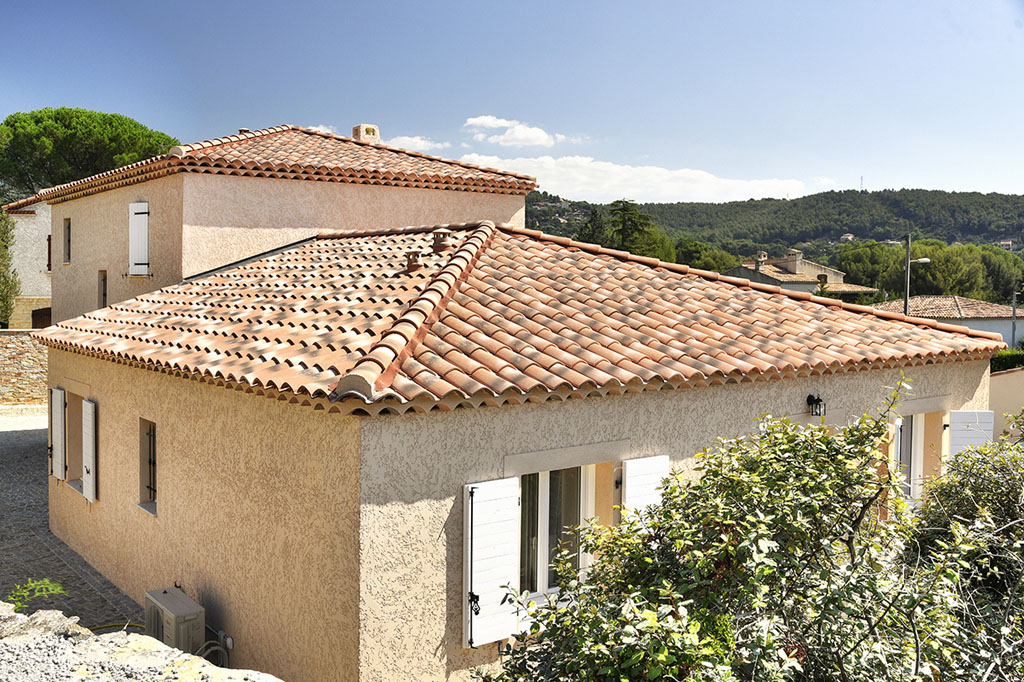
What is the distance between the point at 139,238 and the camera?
1603 centimetres

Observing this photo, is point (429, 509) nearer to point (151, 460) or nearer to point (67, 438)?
point (151, 460)

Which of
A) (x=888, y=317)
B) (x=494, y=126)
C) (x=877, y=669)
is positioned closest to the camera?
(x=877, y=669)

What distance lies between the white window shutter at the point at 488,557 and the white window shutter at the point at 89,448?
300 inches

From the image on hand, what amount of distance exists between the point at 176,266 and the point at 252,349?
281 inches

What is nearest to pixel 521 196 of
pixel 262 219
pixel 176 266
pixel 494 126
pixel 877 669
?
pixel 262 219

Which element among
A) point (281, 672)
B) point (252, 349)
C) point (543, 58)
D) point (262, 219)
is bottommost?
point (281, 672)

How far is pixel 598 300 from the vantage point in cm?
1084

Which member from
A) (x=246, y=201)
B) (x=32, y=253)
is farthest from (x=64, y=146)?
(x=246, y=201)

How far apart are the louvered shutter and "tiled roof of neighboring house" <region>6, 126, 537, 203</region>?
10.0 m

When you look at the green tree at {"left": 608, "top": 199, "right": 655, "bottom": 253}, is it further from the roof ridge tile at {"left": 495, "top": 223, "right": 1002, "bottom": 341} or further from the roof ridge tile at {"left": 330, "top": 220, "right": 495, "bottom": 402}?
the roof ridge tile at {"left": 330, "top": 220, "right": 495, "bottom": 402}

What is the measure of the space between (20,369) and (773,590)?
111 feet

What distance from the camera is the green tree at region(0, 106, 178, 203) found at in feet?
164

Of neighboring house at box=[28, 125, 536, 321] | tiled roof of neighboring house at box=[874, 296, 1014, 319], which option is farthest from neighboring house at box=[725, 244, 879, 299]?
neighboring house at box=[28, 125, 536, 321]

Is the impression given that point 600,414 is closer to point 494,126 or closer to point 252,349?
point 252,349
